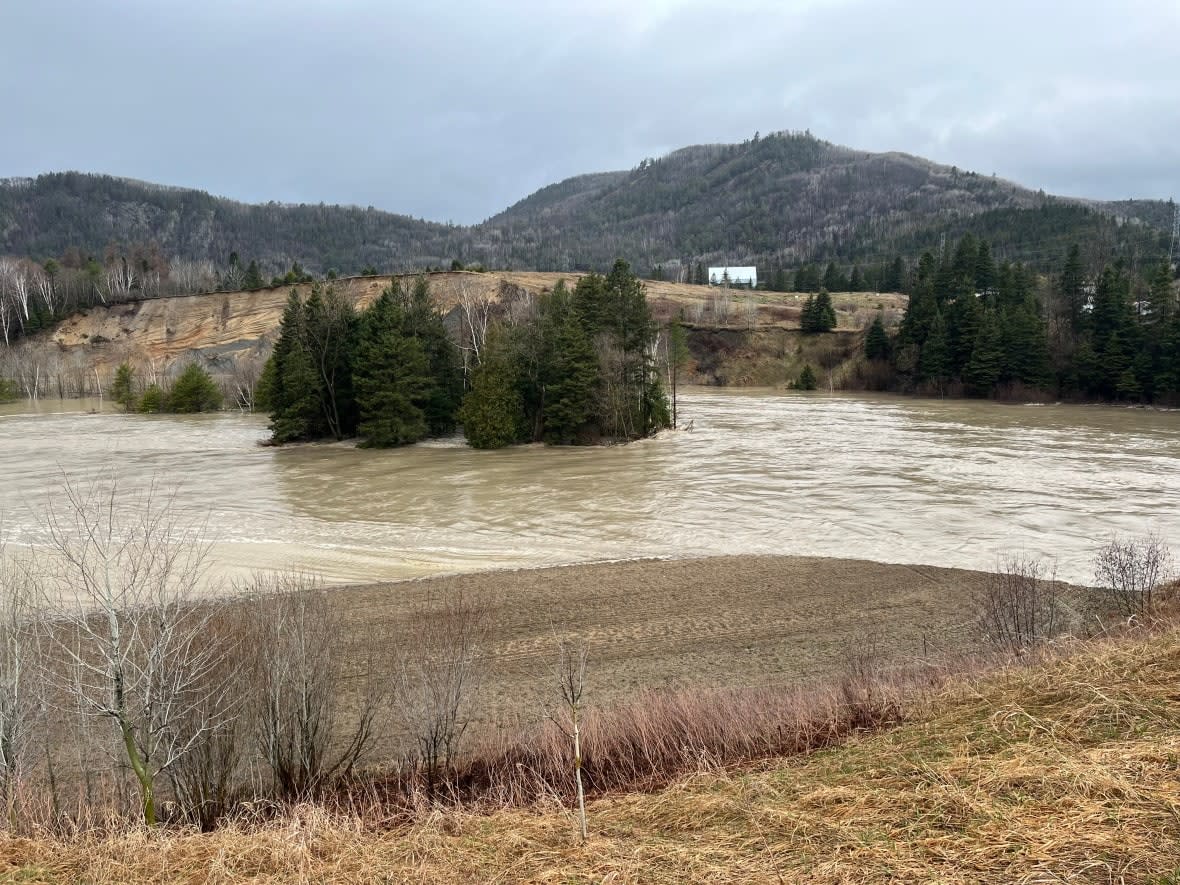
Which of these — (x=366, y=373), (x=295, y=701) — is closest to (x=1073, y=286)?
(x=366, y=373)

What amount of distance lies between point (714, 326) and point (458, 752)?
122 metres

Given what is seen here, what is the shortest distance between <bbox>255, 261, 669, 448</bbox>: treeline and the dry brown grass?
1903 inches

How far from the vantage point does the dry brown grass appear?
5.16 m

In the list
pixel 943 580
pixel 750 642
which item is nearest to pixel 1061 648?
pixel 750 642

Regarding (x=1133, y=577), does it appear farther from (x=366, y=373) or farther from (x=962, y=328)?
(x=962, y=328)

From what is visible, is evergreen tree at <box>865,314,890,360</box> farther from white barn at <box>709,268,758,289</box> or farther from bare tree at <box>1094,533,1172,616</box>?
bare tree at <box>1094,533,1172,616</box>

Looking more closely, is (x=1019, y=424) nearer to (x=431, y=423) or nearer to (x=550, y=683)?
(x=431, y=423)

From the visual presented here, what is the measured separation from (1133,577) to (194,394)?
100.0m

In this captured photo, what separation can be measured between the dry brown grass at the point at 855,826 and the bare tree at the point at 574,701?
456mm

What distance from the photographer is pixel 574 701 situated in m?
7.59

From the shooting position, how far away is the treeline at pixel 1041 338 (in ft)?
261

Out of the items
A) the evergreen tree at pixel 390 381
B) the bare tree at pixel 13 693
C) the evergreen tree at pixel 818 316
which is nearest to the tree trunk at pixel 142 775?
the bare tree at pixel 13 693

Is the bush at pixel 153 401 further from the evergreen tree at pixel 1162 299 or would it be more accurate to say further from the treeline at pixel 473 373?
the evergreen tree at pixel 1162 299

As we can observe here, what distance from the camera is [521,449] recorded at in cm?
5612
